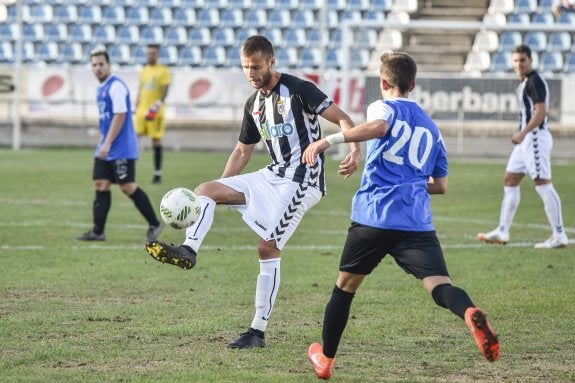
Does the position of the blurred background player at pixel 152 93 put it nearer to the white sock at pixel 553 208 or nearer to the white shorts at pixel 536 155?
the white shorts at pixel 536 155

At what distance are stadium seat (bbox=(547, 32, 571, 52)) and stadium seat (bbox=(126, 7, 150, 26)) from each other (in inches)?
451

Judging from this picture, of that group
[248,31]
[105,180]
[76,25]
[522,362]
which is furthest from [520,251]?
[76,25]

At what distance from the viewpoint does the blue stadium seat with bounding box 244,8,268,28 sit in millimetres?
31188

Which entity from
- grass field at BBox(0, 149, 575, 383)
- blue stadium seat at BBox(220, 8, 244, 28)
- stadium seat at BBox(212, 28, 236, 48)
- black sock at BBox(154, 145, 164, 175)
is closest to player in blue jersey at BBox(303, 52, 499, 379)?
grass field at BBox(0, 149, 575, 383)

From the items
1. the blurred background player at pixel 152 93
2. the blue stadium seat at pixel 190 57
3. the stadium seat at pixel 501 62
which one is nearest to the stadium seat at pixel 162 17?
the blue stadium seat at pixel 190 57

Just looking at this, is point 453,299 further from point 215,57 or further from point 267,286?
point 215,57

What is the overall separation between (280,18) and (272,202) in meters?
24.7

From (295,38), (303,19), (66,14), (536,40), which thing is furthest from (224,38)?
(536,40)

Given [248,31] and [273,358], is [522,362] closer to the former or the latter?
[273,358]

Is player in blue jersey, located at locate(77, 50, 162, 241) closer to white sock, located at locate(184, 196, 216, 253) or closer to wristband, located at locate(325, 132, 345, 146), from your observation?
white sock, located at locate(184, 196, 216, 253)

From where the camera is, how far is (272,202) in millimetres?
6848

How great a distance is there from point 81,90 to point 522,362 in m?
23.8

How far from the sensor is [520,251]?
1155 cm

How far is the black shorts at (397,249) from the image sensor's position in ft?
18.7
